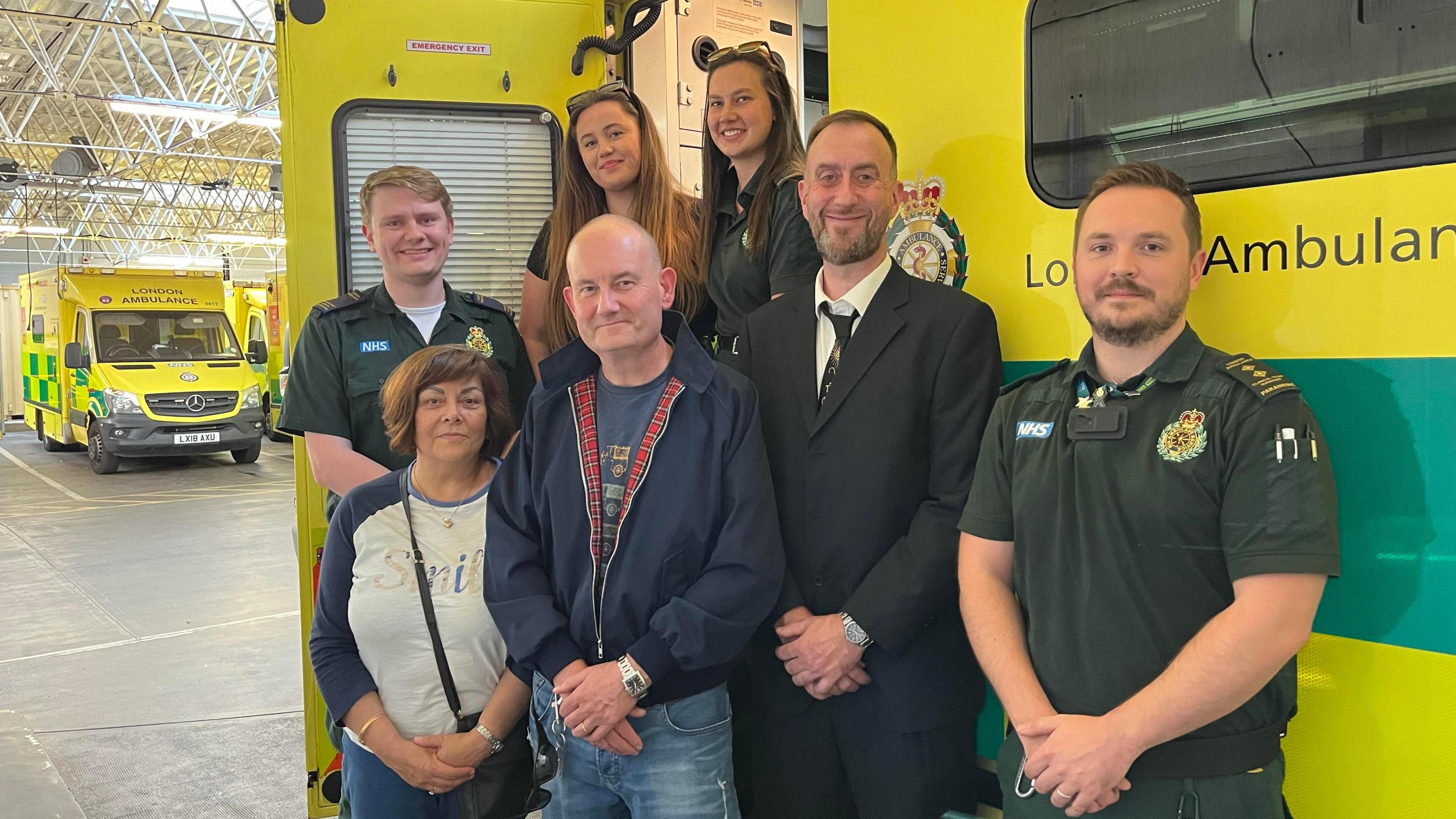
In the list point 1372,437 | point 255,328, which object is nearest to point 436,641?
point 1372,437

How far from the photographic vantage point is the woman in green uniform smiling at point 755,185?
2352 mm

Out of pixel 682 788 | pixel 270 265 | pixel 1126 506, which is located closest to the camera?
pixel 1126 506

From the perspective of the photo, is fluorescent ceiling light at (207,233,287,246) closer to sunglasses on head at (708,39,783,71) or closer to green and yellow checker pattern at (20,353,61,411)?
green and yellow checker pattern at (20,353,61,411)

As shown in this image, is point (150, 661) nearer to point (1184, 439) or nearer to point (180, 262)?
point (1184, 439)

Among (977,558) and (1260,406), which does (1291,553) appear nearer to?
(1260,406)

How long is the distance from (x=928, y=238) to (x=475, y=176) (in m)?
1.76

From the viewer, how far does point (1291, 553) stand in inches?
56.4

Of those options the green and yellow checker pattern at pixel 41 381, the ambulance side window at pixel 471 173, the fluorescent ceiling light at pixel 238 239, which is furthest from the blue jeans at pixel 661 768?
the fluorescent ceiling light at pixel 238 239

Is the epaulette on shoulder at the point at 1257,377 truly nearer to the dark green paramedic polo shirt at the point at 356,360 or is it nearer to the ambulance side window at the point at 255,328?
the dark green paramedic polo shirt at the point at 356,360

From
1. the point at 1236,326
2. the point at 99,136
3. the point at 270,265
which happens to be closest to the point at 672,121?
the point at 1236,326

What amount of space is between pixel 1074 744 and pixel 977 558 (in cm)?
34

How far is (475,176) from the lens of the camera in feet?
11.1

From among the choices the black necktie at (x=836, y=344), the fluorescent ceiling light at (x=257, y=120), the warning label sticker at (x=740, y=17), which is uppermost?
the fluorescent ceiling light at (x=257, y=120)

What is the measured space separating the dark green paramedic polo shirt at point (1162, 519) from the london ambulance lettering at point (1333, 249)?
0.15 metres
